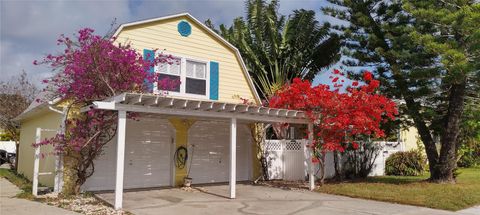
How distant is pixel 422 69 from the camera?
14.2 m

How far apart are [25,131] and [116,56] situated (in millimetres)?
9863

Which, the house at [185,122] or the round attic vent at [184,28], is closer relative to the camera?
the house at [185,122]

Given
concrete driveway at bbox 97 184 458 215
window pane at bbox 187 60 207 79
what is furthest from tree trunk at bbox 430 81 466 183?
window pane at bbox 187 60 207 79

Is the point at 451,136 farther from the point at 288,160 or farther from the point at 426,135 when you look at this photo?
the point at 288,160

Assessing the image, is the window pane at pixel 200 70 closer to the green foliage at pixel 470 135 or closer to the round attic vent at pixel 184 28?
the round attic vent at pixel 184 28

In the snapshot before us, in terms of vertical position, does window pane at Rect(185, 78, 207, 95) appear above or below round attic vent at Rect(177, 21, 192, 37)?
below

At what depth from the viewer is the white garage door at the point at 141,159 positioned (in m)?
13.1

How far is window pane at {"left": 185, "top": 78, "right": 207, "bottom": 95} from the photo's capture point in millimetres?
15070

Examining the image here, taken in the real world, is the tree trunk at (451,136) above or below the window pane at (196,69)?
below

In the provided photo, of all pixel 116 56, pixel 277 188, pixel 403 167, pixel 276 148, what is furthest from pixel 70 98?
pixel 403 167

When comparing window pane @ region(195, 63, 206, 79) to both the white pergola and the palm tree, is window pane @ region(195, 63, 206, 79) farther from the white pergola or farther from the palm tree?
the palm tree

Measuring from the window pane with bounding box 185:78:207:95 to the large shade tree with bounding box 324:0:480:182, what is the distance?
6.05m

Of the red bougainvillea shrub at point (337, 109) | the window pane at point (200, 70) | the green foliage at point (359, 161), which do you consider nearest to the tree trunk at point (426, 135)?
the red bougainvillea shrub at point (337, 109)

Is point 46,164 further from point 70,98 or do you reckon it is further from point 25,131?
point 25,131
